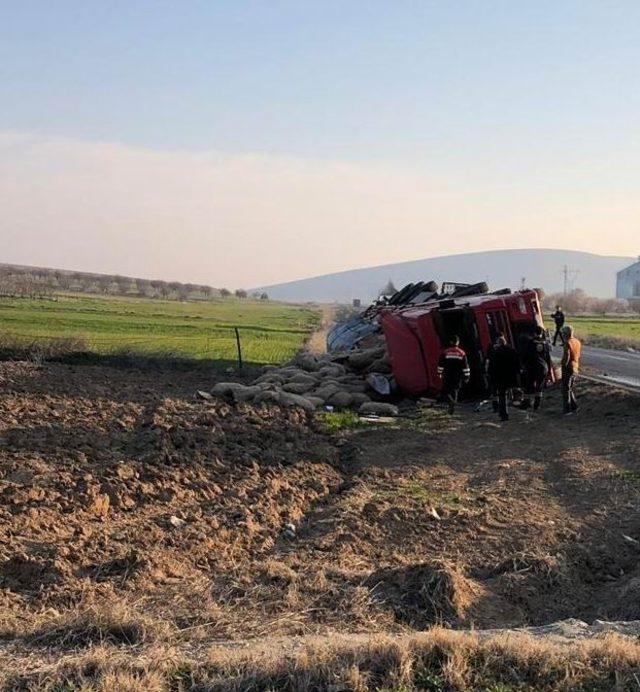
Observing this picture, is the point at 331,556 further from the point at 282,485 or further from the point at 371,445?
the point at 371,445

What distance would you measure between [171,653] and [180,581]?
A: 1968 mm

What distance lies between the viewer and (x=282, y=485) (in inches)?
370

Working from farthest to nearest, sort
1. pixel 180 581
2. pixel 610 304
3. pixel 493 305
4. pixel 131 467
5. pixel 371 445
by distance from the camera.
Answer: pixel 610 304, pixel 493 305, pixel 371 445, pixel 131 467, pixel 180 581

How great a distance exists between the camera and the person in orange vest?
48.0 ft

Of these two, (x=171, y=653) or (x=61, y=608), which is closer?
(x=171, y=653)

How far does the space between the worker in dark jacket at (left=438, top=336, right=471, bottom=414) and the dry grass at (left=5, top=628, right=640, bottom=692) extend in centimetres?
1123

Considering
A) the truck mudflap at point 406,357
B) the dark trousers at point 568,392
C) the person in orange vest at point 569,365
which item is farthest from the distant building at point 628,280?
the person in orange vest at point 569,365

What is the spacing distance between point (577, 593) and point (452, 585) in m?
1.32

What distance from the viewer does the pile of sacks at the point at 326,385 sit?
16.2 meters

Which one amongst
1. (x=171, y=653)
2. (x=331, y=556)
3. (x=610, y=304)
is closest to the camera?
(x=171, y=653)

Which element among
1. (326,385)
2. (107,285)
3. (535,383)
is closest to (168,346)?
(326,385)

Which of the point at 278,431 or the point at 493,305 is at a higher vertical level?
the point at 493,305

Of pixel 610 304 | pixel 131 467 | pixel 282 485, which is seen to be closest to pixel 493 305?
pixel 282 485

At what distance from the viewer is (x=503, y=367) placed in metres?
14.4
